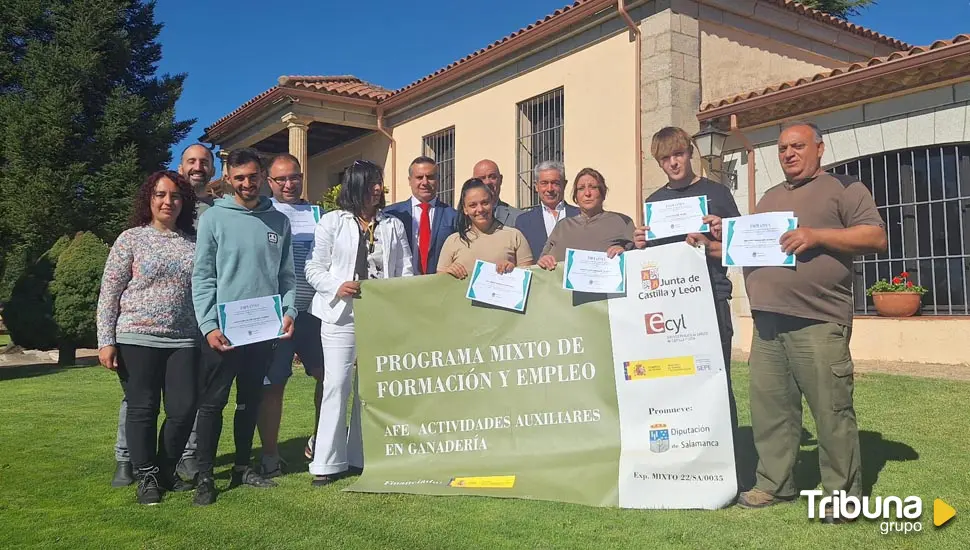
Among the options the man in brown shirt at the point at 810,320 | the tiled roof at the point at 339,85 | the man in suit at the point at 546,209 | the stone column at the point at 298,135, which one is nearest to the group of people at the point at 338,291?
the man in brown shirt at the point at 810,320

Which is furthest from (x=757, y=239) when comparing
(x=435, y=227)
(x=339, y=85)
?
(x=339, y=85)

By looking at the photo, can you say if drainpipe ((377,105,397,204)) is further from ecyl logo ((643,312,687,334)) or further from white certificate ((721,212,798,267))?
white certificate ((721,212,798,267))

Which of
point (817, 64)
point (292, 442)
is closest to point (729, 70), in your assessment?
point (817, 64)

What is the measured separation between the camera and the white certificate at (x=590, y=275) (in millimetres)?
4027

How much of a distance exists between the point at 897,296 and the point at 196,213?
880 centimetres

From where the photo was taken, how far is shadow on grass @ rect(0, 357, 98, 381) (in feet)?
37.1

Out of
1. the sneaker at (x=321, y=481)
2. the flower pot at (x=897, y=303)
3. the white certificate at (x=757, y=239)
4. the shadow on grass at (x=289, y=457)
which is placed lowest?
the shadow on grass at (x=289, y=457)

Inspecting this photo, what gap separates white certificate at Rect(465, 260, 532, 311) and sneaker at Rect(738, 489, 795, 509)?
5.19 ft

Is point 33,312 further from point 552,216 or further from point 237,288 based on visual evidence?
point 552,216

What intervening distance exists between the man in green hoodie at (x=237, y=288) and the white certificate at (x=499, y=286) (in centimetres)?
114

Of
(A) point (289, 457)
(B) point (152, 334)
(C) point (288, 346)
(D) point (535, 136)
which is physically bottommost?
(A) point (289, 457)

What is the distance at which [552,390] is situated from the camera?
412 centimetres

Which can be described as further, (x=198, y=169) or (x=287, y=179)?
(x=287, y=179)

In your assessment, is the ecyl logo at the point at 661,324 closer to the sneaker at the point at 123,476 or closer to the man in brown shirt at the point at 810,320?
the man in brown shirt at the point at 810,320
